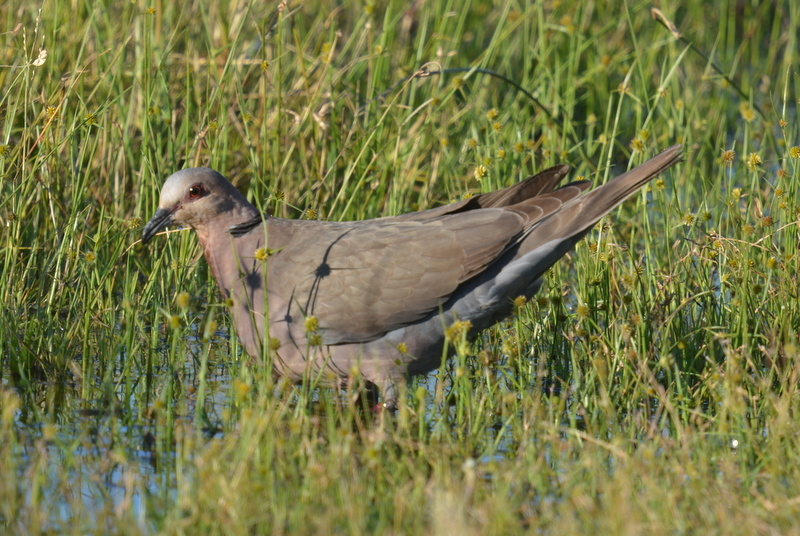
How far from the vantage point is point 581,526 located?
364 centimetres

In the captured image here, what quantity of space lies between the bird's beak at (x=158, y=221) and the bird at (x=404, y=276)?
0.7 inches

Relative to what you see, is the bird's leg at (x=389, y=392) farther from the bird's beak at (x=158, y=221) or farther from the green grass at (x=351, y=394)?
the bird's beak at (x=158, y=221)

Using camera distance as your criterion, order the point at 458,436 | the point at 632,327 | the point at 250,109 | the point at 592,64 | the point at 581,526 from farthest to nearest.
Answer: the point at 592,64 < the point at 250,109 < the point at 632,327 < the point at 458,436 < the point at 581,526

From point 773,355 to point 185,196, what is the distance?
279cm

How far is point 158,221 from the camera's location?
5539mm

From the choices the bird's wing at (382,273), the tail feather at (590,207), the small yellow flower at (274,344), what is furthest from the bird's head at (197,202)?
the tail feather at (590,207)

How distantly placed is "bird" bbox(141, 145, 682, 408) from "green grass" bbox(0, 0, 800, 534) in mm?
200

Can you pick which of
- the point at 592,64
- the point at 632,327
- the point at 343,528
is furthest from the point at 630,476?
the point at 592,64

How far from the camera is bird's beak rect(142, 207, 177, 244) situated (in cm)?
550

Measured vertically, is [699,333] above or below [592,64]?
below

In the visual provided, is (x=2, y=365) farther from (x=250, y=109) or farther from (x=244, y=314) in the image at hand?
(x=250, y=109)

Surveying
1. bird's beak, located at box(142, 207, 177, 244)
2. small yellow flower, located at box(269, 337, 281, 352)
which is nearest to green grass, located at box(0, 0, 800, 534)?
small yellow flower, located at box(269, 337, 281, 352)

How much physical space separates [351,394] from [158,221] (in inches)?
57.3

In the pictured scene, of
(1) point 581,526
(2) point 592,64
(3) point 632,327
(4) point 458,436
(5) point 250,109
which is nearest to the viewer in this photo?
(1) point 581,526
